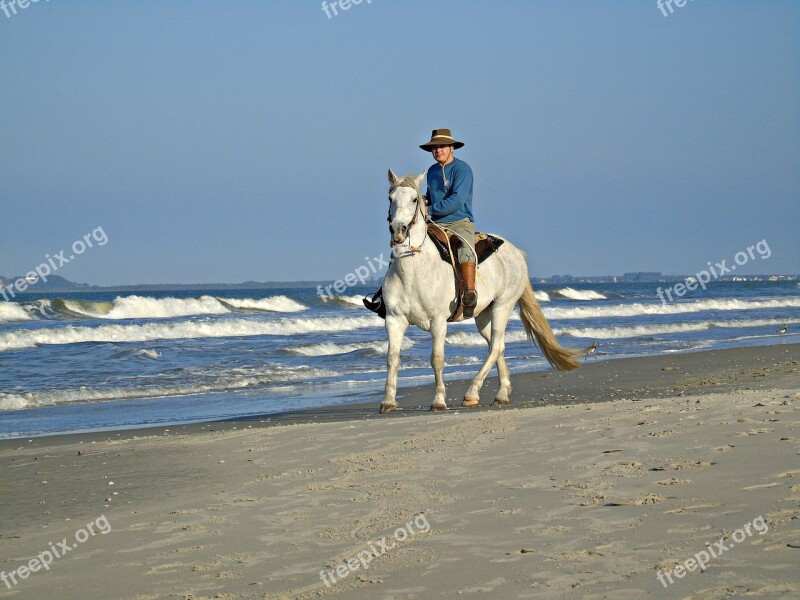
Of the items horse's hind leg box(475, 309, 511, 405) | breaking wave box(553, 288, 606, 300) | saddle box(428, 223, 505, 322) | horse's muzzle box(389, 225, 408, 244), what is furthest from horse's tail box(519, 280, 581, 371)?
breaking wave box(553, 288, 606, 300)

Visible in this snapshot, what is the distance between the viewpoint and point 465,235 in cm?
1087

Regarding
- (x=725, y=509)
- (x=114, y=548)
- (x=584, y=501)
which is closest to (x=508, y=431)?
(x=584, y=501)

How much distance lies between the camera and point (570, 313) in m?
45.8

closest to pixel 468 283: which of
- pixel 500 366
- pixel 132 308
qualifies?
pixel 500 366

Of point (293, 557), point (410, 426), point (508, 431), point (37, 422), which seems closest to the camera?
point (293, 557)

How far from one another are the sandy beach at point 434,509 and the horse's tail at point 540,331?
3.95 m

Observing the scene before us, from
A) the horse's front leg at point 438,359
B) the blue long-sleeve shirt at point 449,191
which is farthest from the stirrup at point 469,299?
the blue long-sleeve shirt at point 449,191

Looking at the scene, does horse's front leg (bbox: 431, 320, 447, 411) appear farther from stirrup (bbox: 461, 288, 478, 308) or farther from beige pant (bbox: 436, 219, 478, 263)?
beige pant (bbox: 436, 219, 478, 263)

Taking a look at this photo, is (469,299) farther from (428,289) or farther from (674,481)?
(674,481)

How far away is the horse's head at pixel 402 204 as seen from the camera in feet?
32.3

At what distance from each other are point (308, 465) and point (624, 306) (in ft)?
133

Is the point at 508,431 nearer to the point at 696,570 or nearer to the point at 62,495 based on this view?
the point at 62,495

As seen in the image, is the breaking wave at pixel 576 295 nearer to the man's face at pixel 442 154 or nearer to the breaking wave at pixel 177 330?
the breaking wave at pixel 177 330

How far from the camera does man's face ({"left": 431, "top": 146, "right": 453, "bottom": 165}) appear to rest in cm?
1087
